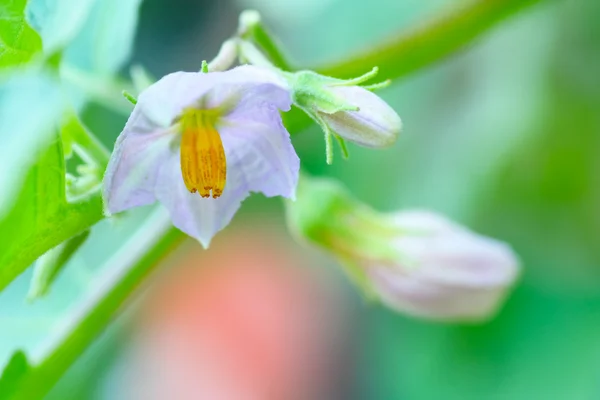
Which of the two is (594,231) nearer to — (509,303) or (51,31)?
(509,303)

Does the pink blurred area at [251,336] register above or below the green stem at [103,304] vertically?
below

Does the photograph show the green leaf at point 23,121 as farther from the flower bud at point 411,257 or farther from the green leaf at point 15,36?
the flower bud at point 411,257

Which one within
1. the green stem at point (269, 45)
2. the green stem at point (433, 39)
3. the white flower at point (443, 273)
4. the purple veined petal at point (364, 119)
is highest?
the purple veined petal at point (364, 119)

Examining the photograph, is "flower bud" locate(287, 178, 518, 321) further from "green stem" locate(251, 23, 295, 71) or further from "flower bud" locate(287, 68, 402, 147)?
"flower bud" locate(287, 68, 402, 147)

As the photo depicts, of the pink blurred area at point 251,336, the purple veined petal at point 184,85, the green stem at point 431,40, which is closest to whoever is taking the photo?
the purple veined petal at point 184,85

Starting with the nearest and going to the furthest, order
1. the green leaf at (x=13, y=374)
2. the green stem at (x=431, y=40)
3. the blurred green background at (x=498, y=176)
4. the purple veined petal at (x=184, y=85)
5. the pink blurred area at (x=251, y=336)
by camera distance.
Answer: the purple veined petal at (x=184, y=85) < the green leaf at (x=13, y=374) < the green stem at (x=431, y=40) < the blurred green background at (x=498, y=176) < the pink blurred area at (x=251, y=336)

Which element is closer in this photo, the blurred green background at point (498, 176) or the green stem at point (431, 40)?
the green stem at point (431, 40)

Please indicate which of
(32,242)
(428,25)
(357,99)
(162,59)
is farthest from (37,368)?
(162,59)

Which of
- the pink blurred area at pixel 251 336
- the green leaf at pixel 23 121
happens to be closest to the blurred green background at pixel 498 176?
the pink blurred area at pixel 251 336

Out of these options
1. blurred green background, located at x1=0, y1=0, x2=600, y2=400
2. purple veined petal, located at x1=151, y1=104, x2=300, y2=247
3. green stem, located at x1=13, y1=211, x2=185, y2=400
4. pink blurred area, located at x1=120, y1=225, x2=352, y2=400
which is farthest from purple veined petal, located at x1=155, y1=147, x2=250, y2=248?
pink blurred area, located at x1=120, y1=225, x2=352, y2=400
